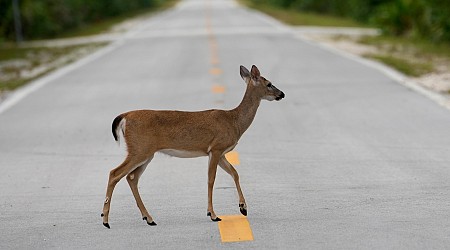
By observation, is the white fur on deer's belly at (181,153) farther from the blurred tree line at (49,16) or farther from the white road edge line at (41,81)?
the blurred tree line at (49,16)

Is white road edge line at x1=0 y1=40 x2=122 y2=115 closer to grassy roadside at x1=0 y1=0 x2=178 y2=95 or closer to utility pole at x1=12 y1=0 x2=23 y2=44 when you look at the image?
grassy roadside at x1=0 y1=0 x2=178 y2=95

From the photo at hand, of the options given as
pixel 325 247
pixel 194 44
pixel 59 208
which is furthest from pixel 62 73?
pixel 325 247

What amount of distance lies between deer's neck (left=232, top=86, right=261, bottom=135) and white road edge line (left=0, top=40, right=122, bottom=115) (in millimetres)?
7612

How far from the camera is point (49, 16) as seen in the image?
38562 mm

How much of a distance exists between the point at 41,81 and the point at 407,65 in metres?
8.19

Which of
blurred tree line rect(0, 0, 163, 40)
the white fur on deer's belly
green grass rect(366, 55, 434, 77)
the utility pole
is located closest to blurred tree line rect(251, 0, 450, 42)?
green grass rect(366, 55, 434, 77)

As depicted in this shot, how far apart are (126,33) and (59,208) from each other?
30.0 meters

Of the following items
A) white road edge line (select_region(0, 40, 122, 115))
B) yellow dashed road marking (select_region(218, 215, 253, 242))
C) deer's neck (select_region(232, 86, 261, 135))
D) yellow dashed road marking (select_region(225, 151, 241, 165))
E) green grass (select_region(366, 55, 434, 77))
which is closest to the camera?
yellow dashed road marking (select_region(218, 215, 253, 242))

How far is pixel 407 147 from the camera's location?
9781mm

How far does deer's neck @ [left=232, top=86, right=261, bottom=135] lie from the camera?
6.95 m

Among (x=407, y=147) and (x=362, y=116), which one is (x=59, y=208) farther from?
(x=362, y=116)

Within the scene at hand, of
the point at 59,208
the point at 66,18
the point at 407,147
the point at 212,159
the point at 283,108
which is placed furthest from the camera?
the point at 66,18

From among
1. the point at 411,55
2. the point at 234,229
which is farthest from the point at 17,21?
the point at 234,229

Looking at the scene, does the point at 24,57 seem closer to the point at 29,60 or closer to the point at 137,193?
the point at 29,60
